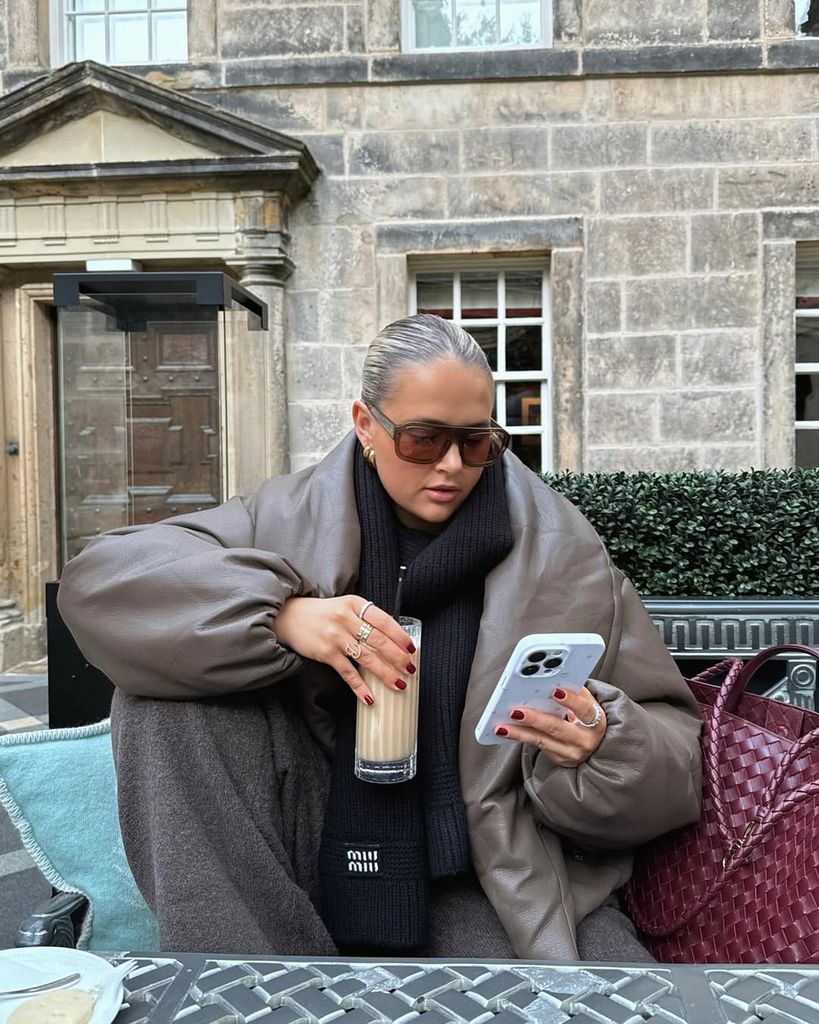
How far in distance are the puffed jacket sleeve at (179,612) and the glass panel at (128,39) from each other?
248 inches

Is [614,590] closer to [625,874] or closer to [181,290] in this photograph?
[625,874]

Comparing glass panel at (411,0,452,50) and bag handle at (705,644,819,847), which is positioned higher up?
glass panel at (411,0,452,50)

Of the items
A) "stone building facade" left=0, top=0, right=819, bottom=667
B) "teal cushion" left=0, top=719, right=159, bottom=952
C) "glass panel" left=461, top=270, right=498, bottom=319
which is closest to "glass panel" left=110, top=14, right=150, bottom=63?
"stone building facade" left=0, top=0, right=819, bottom=667

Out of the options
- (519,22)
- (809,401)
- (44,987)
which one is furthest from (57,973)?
(519,22)

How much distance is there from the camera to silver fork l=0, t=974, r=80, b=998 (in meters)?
1.02

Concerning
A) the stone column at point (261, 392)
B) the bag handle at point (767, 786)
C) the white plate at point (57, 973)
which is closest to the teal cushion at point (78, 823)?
the white plate at point (57, 973)

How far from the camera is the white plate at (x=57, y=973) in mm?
1002

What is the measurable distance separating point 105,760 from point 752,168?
20.0 ft

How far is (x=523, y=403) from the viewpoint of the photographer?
686cm

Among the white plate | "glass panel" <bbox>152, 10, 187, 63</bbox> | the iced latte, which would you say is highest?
"glass panel" <bbox>152, 10, 187, 63</bbox>

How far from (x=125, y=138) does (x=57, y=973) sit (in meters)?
6.37

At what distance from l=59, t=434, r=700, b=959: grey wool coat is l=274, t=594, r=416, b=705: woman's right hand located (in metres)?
0.04

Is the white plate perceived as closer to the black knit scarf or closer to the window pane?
the black knit scarf

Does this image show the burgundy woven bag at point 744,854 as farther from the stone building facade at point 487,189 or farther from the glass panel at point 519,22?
the glass panel at point 519,22
